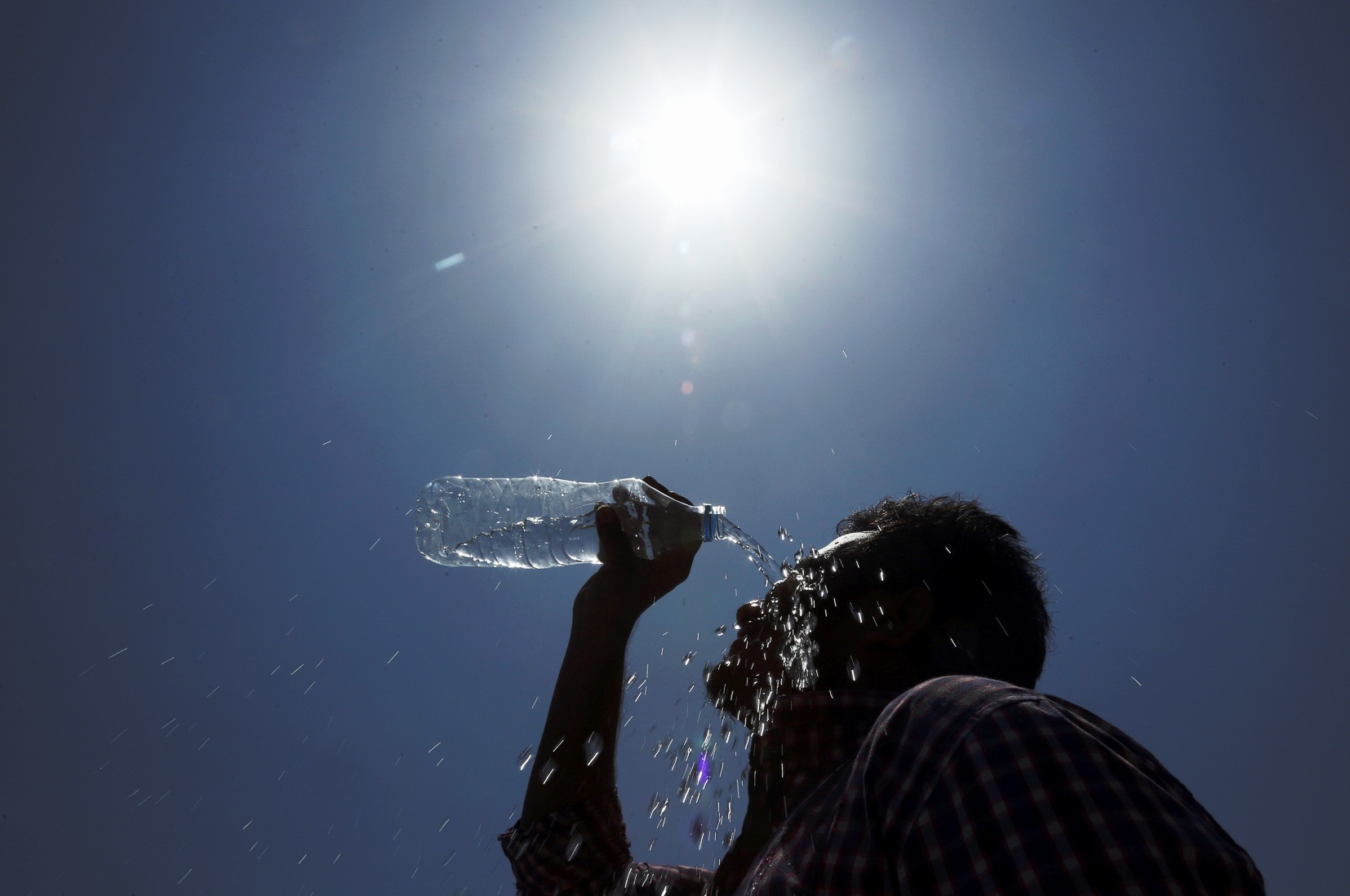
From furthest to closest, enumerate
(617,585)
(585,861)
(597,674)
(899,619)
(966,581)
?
(617,585) → (597,674) → (585,861) → (966,581) → (899,619)

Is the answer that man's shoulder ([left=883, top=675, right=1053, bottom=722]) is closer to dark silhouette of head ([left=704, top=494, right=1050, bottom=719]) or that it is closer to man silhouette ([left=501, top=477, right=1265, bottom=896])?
man silhouette ([left=501, top=477, right=1265, bottom=896])

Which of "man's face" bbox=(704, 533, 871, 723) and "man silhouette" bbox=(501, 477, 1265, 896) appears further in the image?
"man's face" bbox=(704, 533, 871, 723)

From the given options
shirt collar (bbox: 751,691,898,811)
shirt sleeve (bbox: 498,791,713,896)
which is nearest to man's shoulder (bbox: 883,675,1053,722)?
shirt collar (bbox: 751,691,898,811)

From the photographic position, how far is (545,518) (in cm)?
550

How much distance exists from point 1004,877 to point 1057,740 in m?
0.20

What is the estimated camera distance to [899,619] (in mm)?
2160

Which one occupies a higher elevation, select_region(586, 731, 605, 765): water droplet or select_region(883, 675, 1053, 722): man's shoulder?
select_region(883, 675, 1053, 722): man's shoulder

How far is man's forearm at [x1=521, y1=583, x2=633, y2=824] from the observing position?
260 cm

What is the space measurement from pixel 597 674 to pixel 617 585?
409mm

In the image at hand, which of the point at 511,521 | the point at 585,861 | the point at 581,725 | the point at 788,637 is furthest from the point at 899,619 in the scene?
the point at 511,521

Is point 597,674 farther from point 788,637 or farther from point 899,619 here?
point 899,619

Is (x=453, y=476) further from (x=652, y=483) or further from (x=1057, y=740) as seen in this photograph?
(x=1057, y=740)

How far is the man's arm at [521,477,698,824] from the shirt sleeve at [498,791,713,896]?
58mm

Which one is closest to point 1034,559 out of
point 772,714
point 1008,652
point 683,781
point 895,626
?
point 1008,652
